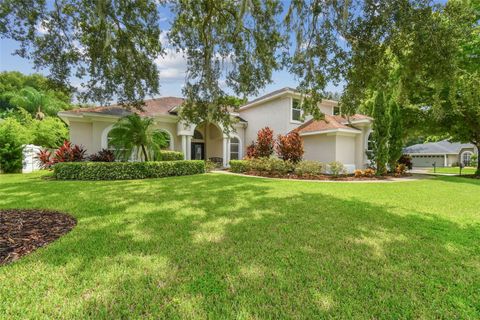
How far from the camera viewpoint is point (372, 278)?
294cm

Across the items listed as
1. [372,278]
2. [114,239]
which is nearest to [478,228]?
[372,278]

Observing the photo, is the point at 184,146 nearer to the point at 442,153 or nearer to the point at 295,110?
the point at 295,110

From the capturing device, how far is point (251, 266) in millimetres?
3184

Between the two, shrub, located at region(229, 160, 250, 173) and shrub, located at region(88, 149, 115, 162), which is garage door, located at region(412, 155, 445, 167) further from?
shrub, located at region(88, 149, 115, 162)

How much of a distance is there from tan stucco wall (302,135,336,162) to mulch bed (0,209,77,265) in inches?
603

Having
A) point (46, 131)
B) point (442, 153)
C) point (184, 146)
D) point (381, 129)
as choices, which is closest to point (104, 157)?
point (184, 146)

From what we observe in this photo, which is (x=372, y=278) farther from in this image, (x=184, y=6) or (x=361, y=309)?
(x=184, y=6)

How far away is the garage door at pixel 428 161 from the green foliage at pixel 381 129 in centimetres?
3322

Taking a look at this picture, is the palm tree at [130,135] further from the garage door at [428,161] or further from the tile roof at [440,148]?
the garage door at [428,161]

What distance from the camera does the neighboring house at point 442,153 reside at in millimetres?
37094

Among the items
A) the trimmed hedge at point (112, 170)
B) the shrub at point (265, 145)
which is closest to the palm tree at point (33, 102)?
the trimmed hedge at point (112, 170)

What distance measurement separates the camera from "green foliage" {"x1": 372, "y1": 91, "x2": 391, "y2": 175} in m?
14.9

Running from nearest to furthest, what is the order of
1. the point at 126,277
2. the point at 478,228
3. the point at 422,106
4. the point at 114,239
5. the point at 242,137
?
1. the point at 126,277
2. the point at 114,239
3. the point at 478,228
4. the point at 422,106
5. the point at 242,137

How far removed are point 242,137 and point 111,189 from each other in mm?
13702
